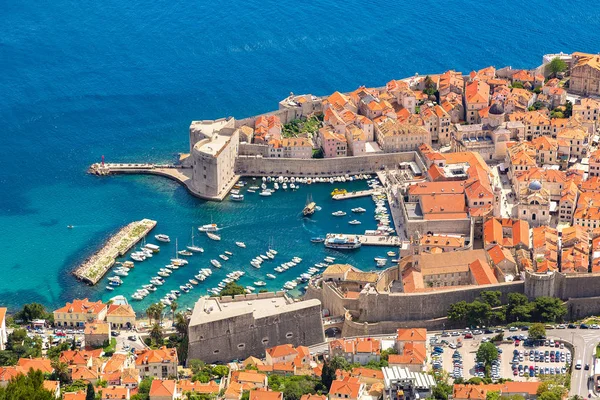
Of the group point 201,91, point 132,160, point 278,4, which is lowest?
point 132,160

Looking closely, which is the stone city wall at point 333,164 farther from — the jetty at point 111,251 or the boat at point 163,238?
the boat at point 163,238

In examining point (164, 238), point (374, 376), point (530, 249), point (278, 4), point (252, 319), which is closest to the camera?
point (374, 376)

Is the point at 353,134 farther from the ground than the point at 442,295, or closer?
farther from the ground

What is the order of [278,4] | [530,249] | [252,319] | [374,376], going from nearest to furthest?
[374,376], [252,319], [530,249], [278,4]

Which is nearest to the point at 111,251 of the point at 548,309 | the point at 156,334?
the point at 156,334

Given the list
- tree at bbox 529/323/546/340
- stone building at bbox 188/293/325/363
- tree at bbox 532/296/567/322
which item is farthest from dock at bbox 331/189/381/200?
tree at bbox 529/323/546/340

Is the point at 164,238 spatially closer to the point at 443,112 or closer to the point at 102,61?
the point at 443,112

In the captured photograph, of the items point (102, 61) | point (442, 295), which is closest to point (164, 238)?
point (442, 295)
